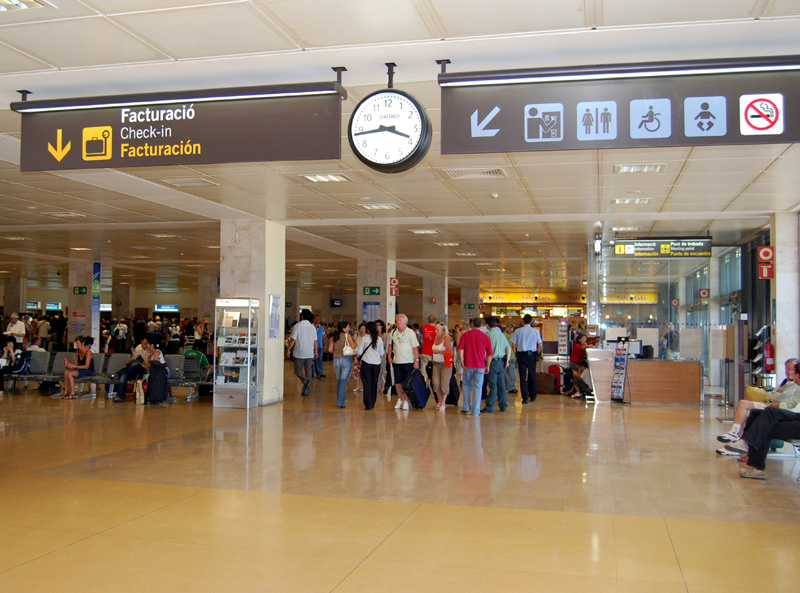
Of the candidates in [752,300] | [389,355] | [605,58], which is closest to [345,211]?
[389,355]

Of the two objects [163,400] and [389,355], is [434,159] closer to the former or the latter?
[389,355]

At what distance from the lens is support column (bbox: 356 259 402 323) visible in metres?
19.7

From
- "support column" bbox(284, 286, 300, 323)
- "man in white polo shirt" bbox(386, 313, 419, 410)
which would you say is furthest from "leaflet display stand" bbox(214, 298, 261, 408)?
"support column" bbox(284, 286, 300, 323)

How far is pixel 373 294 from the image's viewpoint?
19766 millimetres

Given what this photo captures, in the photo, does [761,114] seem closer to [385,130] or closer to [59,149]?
[385,130]

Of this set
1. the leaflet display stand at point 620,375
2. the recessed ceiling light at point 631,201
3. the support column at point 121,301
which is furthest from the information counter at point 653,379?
the support column at point 121,301

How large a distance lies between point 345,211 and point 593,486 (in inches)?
273

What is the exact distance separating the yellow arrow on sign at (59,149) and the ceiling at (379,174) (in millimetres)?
562

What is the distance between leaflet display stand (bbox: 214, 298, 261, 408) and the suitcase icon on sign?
7.10 meters

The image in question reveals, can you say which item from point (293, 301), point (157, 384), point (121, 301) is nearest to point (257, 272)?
point (157, 384)

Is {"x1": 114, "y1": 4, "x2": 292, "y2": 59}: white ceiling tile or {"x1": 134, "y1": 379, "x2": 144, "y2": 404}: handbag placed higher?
{"x1": 114, "y1": 4, "x2": 292, "y2": 59}: white ceiling tile

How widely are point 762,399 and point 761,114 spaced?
4.98 metres

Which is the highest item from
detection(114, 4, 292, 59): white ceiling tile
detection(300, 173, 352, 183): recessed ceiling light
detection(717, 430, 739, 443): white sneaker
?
detection(114, 4, 292, 59): white ceiling tile

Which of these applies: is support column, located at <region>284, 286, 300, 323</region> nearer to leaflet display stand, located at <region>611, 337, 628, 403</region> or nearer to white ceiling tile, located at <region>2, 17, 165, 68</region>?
leaflet display stand, located at <region>611, 337, 628, 403</region>
